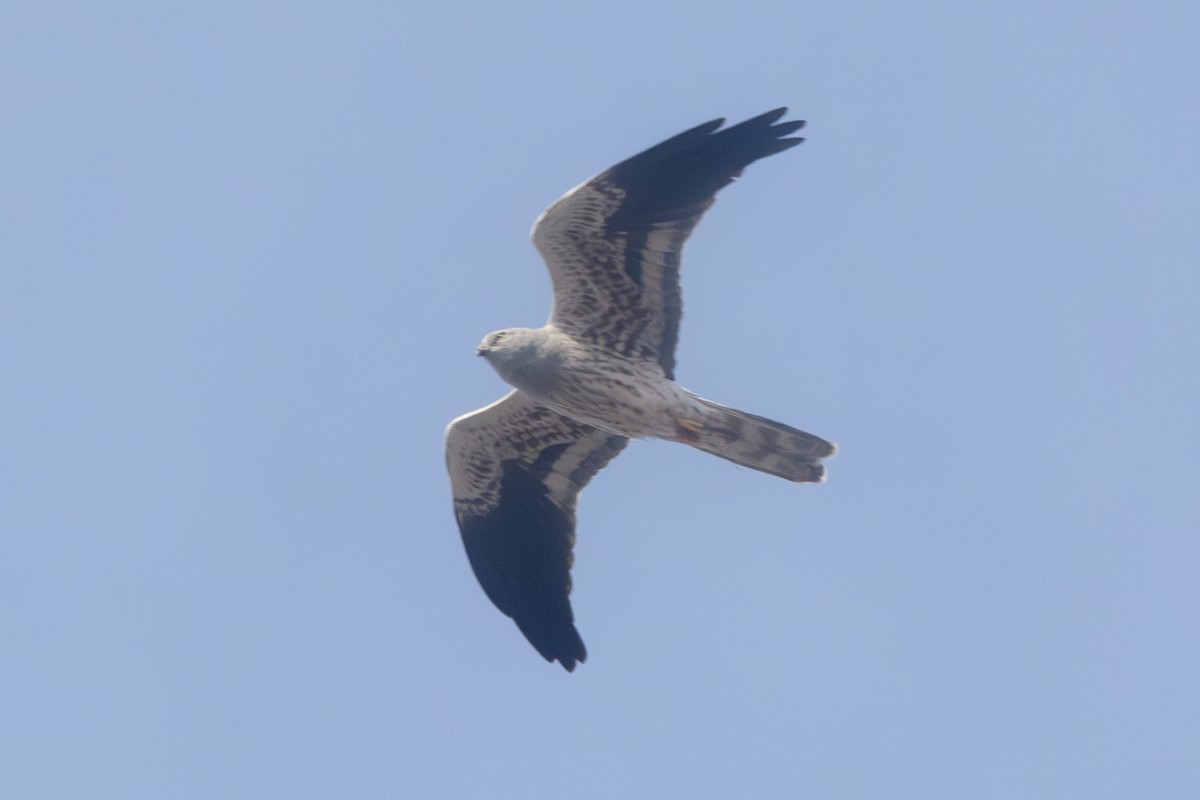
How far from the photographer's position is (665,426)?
1490 cm

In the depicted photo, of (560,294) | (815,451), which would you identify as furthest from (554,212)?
(815,451)

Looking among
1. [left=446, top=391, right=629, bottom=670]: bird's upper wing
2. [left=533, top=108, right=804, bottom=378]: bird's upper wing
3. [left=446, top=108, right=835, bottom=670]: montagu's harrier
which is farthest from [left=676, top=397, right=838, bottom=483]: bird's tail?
[left=446, top=391, right=629, bottom=670]: bird's upper wing

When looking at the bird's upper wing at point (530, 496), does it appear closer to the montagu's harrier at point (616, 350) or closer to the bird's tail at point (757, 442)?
the montagu's harrier at point (616, 350)

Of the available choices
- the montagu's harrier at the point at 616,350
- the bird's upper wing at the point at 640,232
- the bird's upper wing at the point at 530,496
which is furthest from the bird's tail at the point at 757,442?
the bird's upper wing at the point at 530,496

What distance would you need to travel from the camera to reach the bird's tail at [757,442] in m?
14.7

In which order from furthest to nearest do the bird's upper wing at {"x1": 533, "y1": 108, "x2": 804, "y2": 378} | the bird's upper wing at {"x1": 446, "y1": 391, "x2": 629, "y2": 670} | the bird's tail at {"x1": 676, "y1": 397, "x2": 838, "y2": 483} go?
the bird's upper wing at {"x1": 446, "y1": 391, "x2": 629, "y2": 670}
the bird's tail at {"x1": 676, "y1": 397, "x2": 838, "y2": 483}
the bird's upper wing at {"x1": 533, "y1": 108, "x2": 804, "y2": 378}

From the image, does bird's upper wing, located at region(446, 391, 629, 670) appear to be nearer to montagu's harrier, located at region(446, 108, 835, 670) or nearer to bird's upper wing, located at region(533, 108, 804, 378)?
montagu's harrier, located at region(446, 108, 835, 670)

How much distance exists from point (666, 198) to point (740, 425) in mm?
2050

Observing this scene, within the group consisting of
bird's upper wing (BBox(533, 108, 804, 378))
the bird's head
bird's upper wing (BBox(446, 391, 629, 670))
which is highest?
bird's upper wing (BBox(533, 108, 804, 378))

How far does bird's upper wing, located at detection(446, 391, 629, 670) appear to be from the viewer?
1584cm

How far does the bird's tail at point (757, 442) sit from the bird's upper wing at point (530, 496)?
137cm

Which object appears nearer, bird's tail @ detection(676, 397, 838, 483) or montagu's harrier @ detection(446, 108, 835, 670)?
montagu's harrier @ detection(446, 108, 835, 670)

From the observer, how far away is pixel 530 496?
16.1 metres

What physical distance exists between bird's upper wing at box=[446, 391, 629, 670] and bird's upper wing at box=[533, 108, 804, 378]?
1249 millimetres
